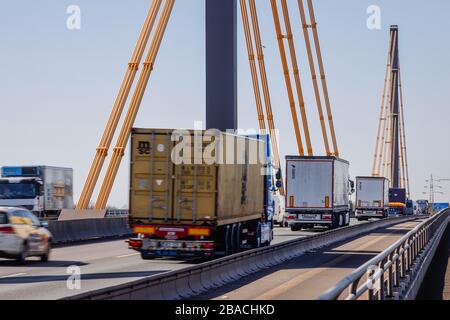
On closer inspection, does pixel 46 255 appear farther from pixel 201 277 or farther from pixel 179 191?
pixel 201 277

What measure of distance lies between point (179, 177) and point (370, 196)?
189 ft

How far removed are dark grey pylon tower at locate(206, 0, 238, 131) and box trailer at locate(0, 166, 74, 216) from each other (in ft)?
70.1

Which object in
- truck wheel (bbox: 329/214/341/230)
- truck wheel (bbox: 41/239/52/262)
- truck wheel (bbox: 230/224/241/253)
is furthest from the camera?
truck wheel (bbox: 329/214/341/230)

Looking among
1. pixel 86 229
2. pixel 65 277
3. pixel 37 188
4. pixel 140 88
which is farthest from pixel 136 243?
pixel 37 188

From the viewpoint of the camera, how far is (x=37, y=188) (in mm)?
60281

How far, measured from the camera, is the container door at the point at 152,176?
2595cm

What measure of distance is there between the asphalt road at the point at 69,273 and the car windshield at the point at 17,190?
85.4ft

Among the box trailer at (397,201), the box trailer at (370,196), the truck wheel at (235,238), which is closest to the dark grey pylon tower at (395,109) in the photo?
the box trailer at (397,201)

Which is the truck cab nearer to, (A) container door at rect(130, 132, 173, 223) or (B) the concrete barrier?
(B) the concrete barrier

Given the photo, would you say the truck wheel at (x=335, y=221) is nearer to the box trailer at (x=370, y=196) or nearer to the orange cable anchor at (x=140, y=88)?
the orange cable anchor at (x=140, y=88)

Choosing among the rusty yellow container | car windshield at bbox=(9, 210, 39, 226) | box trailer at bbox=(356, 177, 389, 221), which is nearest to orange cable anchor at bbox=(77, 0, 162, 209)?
car windshield at bbox=(9, 210, 39, 226)

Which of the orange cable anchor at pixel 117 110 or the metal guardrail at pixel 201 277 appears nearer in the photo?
the metal guardrail at pixel 201 277

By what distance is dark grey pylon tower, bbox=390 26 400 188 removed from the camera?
5999 inches
